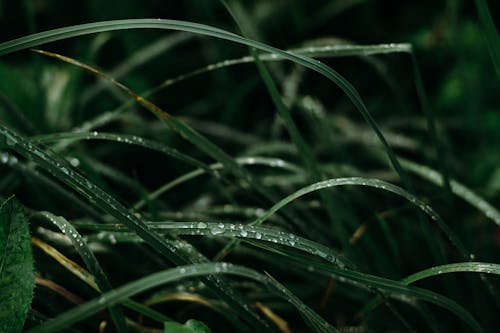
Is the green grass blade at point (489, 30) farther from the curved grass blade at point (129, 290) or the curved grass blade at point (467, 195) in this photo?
the curved grass blade at point (129, 290)

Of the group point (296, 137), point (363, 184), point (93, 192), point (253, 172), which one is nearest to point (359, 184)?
point (363, 184)

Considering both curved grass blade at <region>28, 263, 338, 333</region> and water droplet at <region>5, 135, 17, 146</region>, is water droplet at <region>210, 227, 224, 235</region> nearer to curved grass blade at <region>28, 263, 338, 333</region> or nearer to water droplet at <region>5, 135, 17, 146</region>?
curved grass blade at <region>28, 263, 338, 333</region>

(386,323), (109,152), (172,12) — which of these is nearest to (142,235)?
(386,323)

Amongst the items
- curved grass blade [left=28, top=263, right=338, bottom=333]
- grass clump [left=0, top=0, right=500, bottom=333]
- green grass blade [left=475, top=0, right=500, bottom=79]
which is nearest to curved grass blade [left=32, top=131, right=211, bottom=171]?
grass clump [left=0, top=0, right=500, bottom=333]

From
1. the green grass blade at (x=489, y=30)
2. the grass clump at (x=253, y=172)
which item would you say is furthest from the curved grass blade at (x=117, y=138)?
the green grass blade at (x=489, y=30)

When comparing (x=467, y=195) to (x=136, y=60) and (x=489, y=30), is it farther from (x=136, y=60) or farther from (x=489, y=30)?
(x=136, y=60)

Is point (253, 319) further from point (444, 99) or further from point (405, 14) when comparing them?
point (405, 14)
